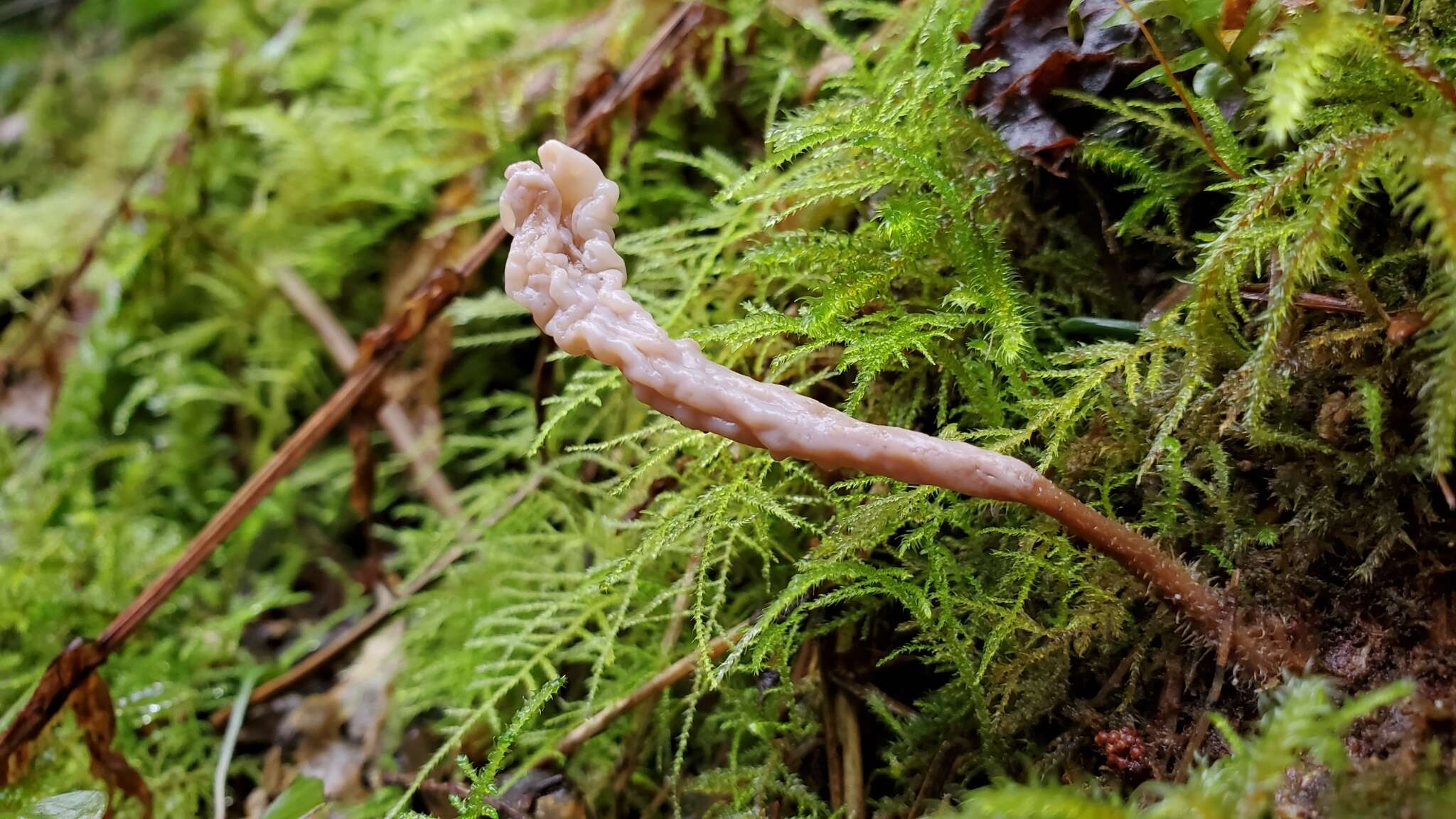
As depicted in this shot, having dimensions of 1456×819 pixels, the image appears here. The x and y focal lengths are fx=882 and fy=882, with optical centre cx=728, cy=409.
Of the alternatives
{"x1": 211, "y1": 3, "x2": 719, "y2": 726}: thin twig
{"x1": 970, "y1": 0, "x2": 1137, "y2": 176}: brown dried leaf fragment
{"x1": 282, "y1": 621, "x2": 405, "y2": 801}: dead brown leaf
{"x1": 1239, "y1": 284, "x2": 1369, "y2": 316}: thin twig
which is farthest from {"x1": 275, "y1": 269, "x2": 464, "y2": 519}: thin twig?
{"x1": 1239, "y1": 284, "x2": 1369, "y2": 316}: thin twig

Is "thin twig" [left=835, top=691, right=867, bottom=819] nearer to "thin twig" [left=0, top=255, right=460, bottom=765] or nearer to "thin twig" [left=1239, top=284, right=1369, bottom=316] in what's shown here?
"thin twig" [left=1239, top=284, right=1369, bottom=316]


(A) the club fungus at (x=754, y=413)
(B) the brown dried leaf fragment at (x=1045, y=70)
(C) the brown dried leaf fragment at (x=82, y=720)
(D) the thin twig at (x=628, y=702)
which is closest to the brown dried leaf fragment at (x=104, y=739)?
(C) the brown dried leaf fragment at (x=82, y=720)

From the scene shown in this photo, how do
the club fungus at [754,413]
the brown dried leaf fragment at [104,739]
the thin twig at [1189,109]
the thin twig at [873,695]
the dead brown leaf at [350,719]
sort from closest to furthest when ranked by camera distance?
1. the club fungus at [754,413]
2. the thin twig at [1189,109]
3. the thin twig at [873,695]
4. the brown dried leaf fragment at [104,739]
5. the dead brown leaf at [350,719]

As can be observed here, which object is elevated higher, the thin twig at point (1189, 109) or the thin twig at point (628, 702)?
the thin twig at point (1189, 109)

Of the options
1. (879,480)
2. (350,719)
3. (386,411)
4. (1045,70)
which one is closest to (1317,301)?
(1045,70)

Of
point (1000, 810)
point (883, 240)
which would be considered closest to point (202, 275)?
point (883, 240)

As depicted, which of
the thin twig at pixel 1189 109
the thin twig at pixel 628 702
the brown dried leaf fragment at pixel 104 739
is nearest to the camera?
the thin twig at pixel 1189 109

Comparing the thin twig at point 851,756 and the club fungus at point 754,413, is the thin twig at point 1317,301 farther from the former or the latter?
the thin twig at point 851,756

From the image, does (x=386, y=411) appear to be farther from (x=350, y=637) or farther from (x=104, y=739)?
(x=104, y=739)

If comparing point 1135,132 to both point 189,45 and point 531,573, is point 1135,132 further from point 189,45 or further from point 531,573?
point 189,45
